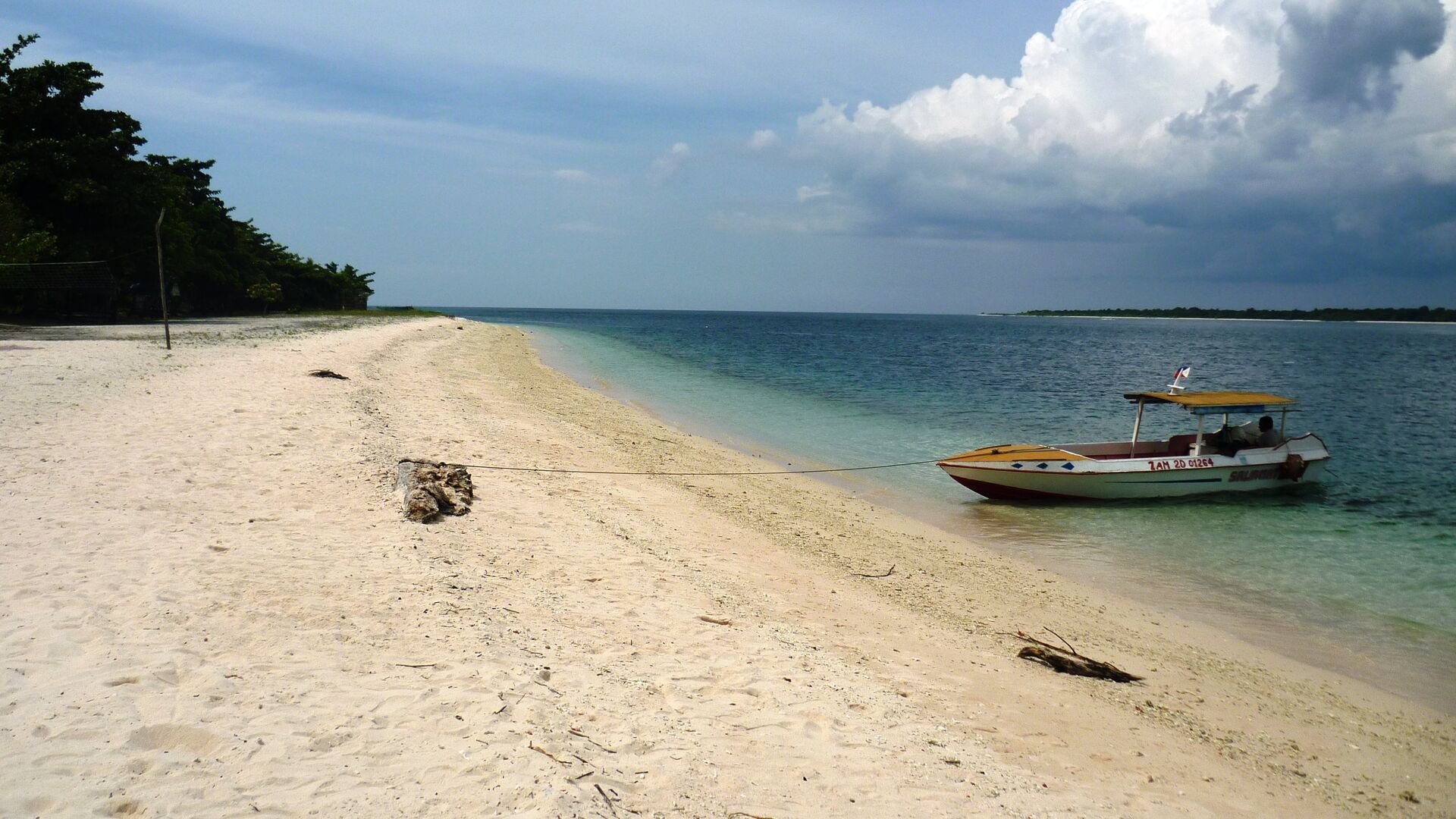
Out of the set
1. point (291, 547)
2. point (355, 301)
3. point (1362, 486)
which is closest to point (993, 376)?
point (1362, 486)

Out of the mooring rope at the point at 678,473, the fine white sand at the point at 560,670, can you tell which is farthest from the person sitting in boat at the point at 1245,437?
the fine white sand at the point at 560,670

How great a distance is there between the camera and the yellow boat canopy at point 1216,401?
50.3ft

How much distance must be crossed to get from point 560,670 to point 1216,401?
1543 centimetres

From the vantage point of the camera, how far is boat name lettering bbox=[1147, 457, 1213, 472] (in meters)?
15.3

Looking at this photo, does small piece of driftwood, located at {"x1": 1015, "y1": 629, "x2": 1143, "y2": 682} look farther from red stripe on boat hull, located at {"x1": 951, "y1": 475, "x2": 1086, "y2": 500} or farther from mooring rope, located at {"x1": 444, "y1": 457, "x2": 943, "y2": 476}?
red stripe on boat hull, located at {"x1": 951, "y1": 475, "x2": 1086, "y2": 500}

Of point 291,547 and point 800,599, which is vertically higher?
point 291,547

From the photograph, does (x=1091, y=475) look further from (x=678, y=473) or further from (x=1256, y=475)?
(x=678, y=473)

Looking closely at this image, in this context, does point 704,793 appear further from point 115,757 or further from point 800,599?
point 800,599

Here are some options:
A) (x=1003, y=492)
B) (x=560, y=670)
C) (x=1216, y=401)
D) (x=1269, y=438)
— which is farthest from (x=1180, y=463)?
(x=560, y=670)

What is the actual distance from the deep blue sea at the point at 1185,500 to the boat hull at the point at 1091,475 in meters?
0.28

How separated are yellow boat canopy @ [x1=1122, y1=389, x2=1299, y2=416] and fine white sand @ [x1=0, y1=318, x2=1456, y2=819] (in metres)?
6.74

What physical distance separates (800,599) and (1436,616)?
8.57 metres

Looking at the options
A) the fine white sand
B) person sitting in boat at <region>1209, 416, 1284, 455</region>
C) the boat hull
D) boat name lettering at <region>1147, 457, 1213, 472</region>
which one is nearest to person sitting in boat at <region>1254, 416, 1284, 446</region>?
person sitting in boat at <region>1209, 416, 1284, 455</region>

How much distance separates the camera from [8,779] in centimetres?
360
